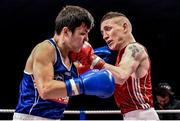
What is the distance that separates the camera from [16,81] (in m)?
7.34

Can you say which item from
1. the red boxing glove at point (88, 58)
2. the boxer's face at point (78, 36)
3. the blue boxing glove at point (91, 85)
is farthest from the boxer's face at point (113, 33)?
the blue boxing glove at point (91, 85)

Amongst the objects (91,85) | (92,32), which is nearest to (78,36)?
(91,85)

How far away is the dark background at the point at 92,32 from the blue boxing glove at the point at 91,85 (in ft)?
16.7

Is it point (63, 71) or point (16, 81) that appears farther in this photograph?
point (16, 81)

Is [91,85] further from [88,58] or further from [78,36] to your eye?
[88,58]

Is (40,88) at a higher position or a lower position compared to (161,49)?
higher

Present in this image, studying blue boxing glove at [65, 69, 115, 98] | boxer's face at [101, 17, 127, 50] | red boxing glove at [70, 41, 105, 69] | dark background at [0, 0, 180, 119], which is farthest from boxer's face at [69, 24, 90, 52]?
dark background at [0, 0, 180, 119]

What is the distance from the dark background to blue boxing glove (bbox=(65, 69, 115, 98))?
5.09 meters

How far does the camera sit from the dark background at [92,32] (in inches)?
272

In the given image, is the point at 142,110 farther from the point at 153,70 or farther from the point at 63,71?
the point at 153,70

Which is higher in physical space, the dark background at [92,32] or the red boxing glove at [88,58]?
the red boxing glove at [88,58]

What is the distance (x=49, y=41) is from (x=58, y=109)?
33 cm

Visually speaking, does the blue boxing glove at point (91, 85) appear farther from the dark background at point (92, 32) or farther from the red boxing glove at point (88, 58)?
the dark background at point (92, 32)

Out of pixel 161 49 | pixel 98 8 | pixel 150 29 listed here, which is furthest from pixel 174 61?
pixel 98 8
